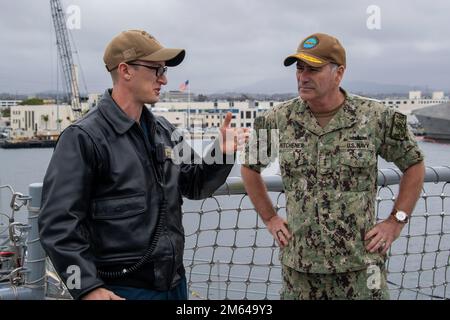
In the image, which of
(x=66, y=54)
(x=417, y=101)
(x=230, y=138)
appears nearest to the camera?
(x=230, y=138)

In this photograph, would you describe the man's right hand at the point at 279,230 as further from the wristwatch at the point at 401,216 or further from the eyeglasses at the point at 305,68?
the eyeglasses at the point at 305,68

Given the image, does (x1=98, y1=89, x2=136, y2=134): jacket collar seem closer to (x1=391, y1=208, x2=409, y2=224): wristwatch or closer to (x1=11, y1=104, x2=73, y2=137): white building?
(x1=391, y1=208, x2=409, y2=224): wristwatch

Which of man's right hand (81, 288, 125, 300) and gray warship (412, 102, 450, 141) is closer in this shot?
man's right hand (81, 288, 125, 300)

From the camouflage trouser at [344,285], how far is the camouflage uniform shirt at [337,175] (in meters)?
0.05

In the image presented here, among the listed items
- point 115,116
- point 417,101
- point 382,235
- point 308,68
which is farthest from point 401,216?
point 417,101

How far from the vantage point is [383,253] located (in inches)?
129

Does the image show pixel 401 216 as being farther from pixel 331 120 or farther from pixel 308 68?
pixel 308 68

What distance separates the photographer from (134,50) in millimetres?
2773

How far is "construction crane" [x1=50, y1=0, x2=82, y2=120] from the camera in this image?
79.9 m

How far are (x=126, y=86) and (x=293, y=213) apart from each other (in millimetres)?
1136

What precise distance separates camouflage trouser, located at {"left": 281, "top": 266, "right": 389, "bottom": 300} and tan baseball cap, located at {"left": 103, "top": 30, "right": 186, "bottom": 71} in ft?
4.46

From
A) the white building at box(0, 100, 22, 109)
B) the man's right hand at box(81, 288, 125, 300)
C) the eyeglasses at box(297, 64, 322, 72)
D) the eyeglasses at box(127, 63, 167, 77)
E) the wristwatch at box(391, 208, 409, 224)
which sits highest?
the eyeglasses at box(297, 64, 322, 72)

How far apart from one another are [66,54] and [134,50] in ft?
264

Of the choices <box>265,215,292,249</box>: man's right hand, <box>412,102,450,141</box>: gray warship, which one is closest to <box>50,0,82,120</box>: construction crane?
<box>412,102,450,141</box>: gray warship
